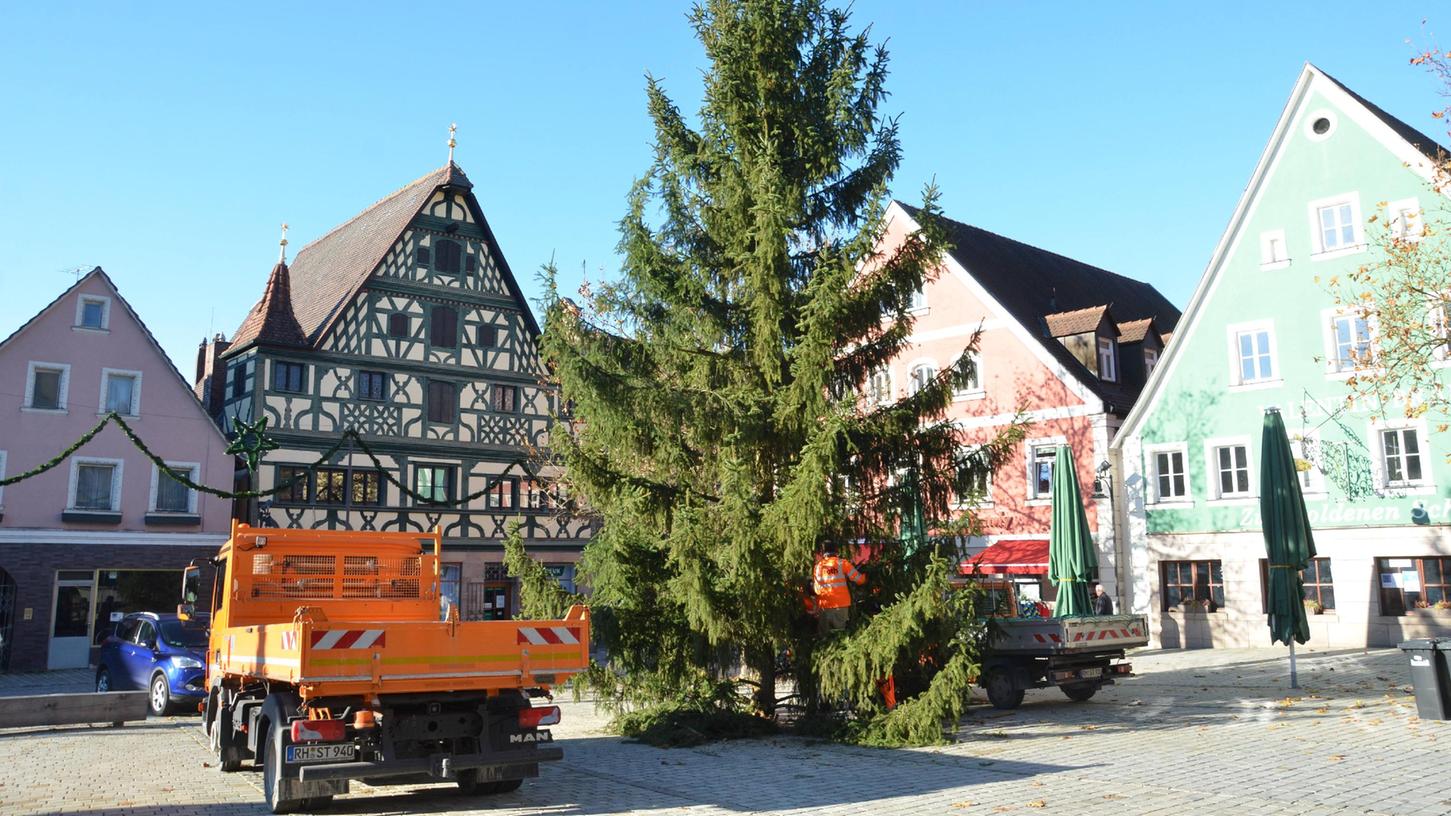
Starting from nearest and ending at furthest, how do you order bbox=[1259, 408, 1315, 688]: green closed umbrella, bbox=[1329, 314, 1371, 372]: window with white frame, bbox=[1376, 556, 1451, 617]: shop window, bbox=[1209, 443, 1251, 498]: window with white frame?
bbox=[1259, 408, 1315, 688]: green closed umbrella < bbox=[1376, 556, 1451, 617]: shop window < bbox=[1329, 314, 1371, 372]: window with white frame < bbox=[1209, 443, 1251, 498]: window with white frame

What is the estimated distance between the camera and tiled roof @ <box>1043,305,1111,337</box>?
95.9 feet

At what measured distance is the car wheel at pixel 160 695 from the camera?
56.2ft

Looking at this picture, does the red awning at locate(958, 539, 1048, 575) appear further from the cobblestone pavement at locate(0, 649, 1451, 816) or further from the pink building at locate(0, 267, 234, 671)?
the pink building at locate(0, 267, 234, 671)

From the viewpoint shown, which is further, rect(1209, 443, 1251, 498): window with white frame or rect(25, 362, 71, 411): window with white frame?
rect(25, 362, 71, 411): window with white frame

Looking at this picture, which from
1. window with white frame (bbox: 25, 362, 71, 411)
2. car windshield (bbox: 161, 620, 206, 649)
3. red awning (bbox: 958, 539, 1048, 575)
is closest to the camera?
car windshield (bbox: 161, 620, 206, 649)

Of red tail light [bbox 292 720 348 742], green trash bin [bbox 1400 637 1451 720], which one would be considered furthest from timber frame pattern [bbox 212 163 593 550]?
red tail light [bbox 292 720 348 742]

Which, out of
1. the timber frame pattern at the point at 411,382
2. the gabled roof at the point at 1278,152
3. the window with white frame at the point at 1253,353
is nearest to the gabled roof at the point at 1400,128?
the gabled roof at the point at 1278,152

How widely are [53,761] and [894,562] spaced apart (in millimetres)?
9565

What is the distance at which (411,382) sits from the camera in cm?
3500

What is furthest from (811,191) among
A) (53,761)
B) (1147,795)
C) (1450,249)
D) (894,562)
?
(1450,249)

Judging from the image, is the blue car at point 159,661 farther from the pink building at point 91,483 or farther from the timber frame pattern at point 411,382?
the timber frame pattern at point 411,382

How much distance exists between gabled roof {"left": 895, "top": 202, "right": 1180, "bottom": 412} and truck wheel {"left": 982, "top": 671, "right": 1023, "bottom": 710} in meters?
13.6

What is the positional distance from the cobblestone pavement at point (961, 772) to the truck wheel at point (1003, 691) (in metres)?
0.58

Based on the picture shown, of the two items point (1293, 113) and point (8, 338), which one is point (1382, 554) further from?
point (8, 338)
